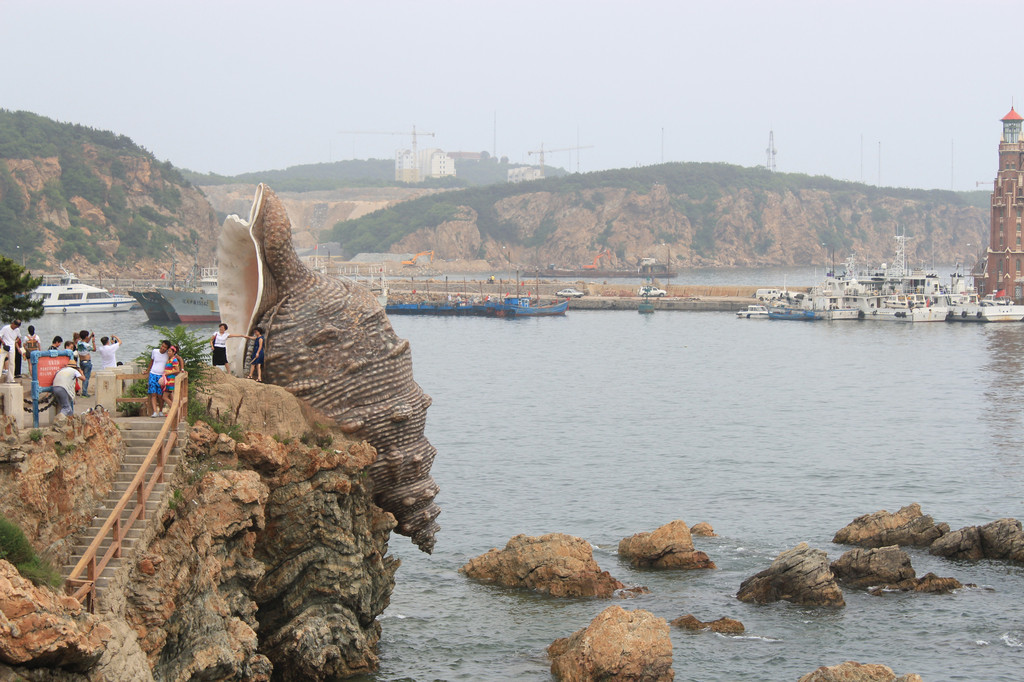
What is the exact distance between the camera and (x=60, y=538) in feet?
36.9

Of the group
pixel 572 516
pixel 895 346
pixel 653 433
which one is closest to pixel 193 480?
pixel 572 516

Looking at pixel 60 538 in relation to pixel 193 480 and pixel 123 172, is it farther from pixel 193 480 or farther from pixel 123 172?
pixel 123 172

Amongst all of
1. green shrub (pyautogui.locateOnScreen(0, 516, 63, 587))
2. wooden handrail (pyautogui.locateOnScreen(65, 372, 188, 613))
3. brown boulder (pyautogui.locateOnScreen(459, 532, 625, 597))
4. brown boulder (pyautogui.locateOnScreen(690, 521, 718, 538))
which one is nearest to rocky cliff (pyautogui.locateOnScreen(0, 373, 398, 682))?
wooden handrail (pyautogui.locateOnScreen(65, 372, 188, 613))

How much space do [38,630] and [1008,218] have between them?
115 metres

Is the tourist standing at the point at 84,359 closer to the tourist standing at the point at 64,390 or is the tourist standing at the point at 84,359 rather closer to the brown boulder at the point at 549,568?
the tourist standing at the point at 64,390

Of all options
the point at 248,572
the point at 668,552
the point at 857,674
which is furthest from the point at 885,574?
the point at 248,572

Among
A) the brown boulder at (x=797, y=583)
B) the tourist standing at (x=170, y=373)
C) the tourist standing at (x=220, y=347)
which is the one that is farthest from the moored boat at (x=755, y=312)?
the tourist standing at (x=170, y=373)

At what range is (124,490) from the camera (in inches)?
472

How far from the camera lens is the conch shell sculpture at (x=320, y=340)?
15.6m

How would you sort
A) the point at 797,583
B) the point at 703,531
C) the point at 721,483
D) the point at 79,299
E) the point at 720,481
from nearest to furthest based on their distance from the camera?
the point at 797,583, the point at 703,531, the point at 721,483, the point at 720,481, the point at 79,299

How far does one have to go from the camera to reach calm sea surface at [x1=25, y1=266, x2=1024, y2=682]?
20625mm

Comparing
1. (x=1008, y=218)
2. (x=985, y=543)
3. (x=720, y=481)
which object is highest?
(x=1008, y=218)

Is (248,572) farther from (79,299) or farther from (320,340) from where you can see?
(79,299)

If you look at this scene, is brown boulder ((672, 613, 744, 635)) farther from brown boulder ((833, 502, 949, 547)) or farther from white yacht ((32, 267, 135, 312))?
white yacht ((32, 267, 135, 312))
